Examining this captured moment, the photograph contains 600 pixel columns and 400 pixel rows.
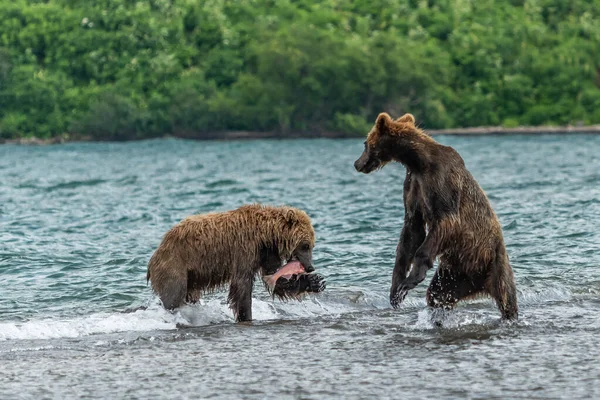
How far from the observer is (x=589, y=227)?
60.3ft

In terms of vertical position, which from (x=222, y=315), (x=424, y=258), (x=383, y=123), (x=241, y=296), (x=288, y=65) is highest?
(x=288, y=65)

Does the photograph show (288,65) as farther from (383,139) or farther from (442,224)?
(442,224)

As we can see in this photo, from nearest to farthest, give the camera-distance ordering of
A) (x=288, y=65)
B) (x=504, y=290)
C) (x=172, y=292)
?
(x=504, y=290)
(x=172, y=292)
(x=288, y=65)

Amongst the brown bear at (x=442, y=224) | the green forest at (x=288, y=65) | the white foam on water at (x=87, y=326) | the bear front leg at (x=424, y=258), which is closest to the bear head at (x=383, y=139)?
the brown bear at (x=442, y=224)

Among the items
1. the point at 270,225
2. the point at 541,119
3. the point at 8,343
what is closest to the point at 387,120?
the point at 270,225

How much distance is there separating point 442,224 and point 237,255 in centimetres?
208

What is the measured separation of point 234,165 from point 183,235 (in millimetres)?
43139

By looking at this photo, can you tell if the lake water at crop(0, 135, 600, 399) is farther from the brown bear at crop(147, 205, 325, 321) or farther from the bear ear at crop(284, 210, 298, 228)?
the bear ear at crop(284, 210, 298, 228)

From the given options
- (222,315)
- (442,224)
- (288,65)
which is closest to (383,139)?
(442,224)

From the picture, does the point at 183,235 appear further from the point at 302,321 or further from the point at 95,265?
the point at 95,265

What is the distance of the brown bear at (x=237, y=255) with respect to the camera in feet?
34.6

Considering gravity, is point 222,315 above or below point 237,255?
below

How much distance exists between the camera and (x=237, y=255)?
10633mm

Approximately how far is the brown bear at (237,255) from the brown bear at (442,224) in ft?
3.17
